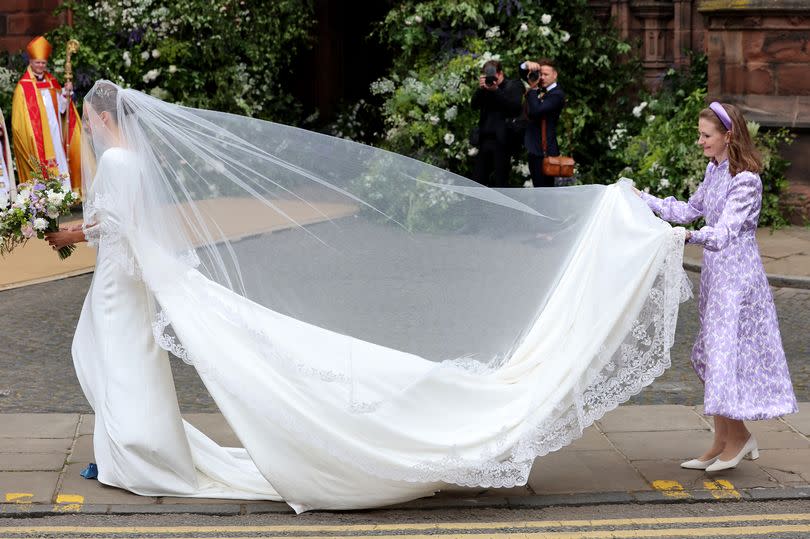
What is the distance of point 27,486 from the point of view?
6.56 m

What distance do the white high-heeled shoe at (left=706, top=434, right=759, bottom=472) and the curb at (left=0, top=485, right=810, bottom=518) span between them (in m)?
0.24

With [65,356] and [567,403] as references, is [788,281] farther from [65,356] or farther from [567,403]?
[567,403]

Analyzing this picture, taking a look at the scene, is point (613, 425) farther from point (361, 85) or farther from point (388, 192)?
point (361, 85)

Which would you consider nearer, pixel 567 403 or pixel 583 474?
pixel 567 403

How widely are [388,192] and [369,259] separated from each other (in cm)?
34

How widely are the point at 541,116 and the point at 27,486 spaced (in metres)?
8.65

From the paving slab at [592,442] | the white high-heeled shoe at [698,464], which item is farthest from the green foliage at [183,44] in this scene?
the white high-heeled shoe at [698,464]

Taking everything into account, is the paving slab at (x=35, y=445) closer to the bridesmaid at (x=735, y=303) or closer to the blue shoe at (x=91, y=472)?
the blue shoe at (x=91, y=472)

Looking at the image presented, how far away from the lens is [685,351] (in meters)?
9.74

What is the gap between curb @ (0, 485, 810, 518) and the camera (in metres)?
6.23

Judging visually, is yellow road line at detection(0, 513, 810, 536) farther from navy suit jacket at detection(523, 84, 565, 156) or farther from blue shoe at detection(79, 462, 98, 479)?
navy suit jacket at detection(523, 84, 565, 156)

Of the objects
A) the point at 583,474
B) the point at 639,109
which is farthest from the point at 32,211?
the point at 639,109

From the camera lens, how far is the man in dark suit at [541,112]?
14094mm

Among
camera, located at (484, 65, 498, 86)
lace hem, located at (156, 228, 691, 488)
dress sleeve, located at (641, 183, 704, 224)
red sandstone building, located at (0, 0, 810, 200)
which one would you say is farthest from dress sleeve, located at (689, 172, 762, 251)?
red sandstone building, located at (0, 0, 810, 200)
